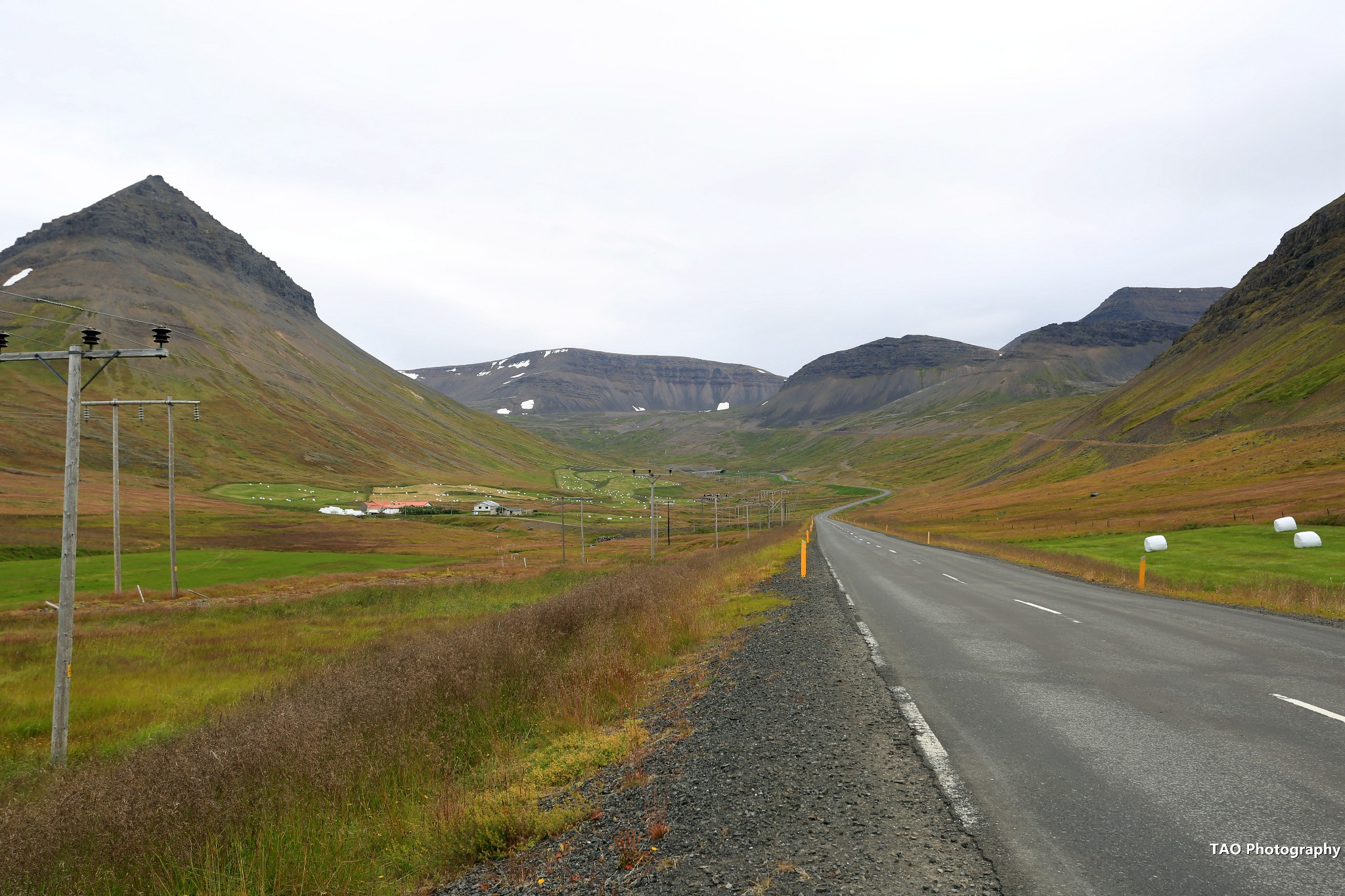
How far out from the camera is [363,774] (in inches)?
309

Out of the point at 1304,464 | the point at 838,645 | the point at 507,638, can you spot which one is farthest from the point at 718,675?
the point at 1304,464

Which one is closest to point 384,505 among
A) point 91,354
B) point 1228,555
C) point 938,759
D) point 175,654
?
point 175,654

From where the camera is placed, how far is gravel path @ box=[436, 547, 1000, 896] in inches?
176

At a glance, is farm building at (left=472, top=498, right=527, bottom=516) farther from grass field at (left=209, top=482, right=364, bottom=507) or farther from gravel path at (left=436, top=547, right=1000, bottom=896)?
gravel path at (left=436, top=547, right=1000, bottom=896)

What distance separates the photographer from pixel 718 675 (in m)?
11.2

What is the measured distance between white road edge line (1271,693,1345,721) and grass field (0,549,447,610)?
46818 millimetres

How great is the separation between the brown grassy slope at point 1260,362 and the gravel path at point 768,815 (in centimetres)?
11441

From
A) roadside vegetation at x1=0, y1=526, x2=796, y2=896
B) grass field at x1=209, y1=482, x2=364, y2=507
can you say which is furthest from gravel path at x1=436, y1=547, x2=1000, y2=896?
grass field at x1=209, y1=482, x2=364, y2=507

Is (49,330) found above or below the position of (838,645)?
above

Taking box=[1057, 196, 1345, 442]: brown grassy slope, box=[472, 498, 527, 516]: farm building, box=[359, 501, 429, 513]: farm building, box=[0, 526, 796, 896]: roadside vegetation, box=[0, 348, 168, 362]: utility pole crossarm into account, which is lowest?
box=[472, 498, 527, 516]: farm building

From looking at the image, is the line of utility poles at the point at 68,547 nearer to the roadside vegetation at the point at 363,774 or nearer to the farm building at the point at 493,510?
the roadside vegetation at the point at 363,774

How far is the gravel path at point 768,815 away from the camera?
14.6ft

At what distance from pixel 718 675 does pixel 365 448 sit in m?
202

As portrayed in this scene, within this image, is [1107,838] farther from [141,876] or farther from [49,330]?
[49,330]
